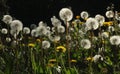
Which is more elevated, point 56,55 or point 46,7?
point 46,7

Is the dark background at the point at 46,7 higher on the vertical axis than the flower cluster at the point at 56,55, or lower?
higher

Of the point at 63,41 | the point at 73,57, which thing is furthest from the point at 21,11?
the point at 73,57

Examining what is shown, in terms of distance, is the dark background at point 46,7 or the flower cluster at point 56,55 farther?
the dark background at point 46,7

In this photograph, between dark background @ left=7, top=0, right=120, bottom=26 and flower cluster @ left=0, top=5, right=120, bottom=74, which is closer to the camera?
flower cluster @ left=0, top=5, right=120, bottom=74

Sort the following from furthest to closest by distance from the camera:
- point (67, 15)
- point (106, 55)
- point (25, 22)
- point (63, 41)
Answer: point (25, 22) → point (63, 41) → point (106, 55) → point (67, 15)

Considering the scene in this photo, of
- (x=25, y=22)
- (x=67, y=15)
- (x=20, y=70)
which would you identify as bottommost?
(x=20, y=70)

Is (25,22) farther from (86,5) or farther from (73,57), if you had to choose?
(73,57)

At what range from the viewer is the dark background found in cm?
1204

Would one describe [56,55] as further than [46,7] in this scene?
No

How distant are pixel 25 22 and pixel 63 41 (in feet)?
14.8

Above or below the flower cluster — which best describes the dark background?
above

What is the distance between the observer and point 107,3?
12.5m

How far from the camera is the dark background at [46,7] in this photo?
Answer: 12.0 meters

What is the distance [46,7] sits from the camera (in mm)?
12203
